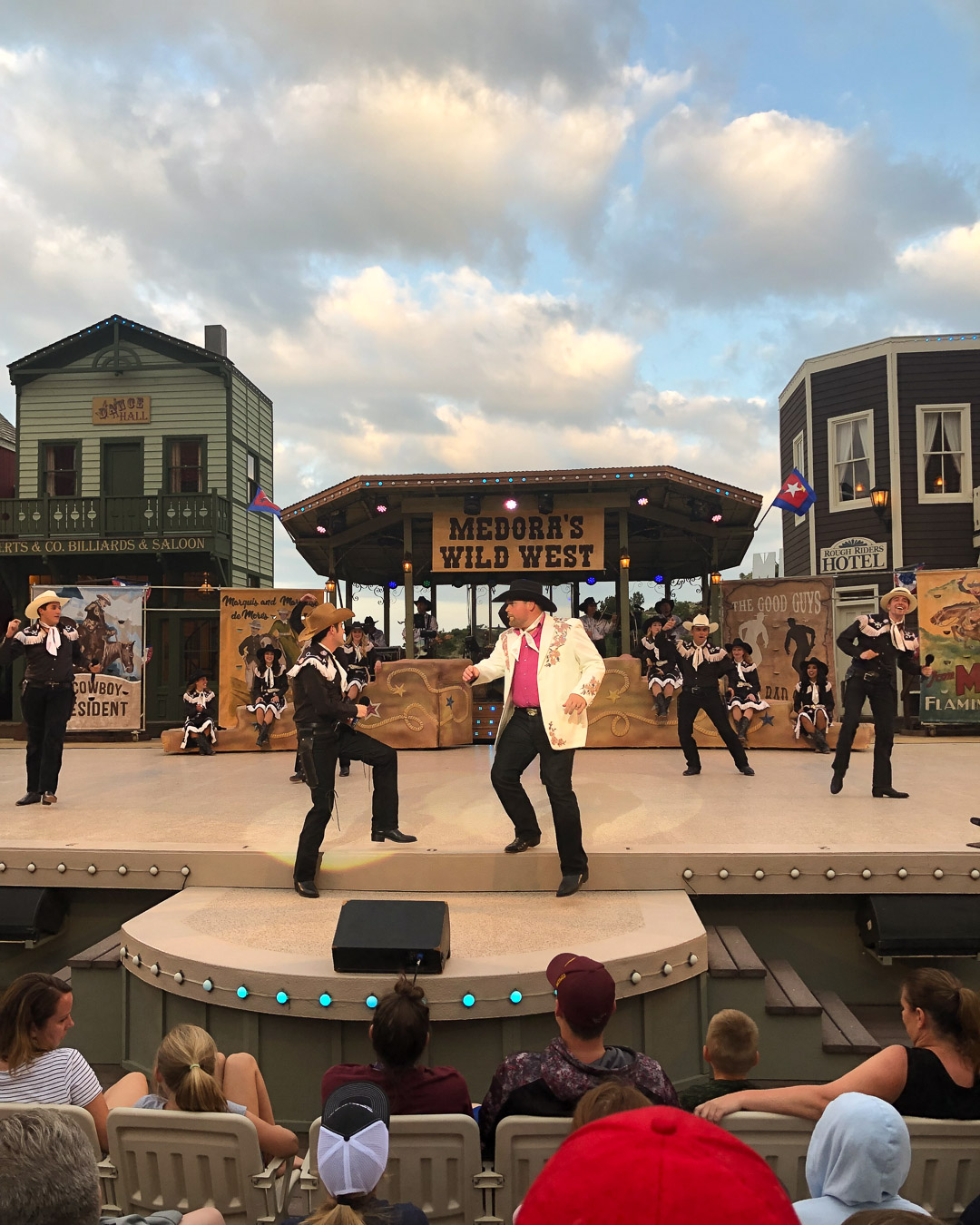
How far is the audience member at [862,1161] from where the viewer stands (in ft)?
6.79

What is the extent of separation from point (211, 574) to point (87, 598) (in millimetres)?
4519

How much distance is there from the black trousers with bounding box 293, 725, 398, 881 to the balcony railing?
43.4 ft

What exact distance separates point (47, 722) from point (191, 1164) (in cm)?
627

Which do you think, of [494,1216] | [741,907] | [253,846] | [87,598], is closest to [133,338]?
[87,598]

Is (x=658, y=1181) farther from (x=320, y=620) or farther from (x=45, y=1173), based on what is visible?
(x=320, y=620)

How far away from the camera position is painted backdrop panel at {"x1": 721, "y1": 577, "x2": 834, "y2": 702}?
13.1 meters

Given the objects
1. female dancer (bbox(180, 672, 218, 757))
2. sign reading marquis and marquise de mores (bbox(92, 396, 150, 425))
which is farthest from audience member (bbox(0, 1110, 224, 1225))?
sign reading marquis and marquise de mores (bbox(92, 396, 150, 425))

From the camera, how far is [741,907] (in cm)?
557

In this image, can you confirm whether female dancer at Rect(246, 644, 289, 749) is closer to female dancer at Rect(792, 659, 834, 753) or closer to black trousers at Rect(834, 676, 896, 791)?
female dancer at Rect(792, 659, 834, 753)

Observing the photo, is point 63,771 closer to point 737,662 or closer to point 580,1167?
point 737,662

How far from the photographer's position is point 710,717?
30.5ft

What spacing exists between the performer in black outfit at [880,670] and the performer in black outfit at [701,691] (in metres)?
1.43

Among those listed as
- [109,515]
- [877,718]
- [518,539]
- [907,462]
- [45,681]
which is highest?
[907,462]

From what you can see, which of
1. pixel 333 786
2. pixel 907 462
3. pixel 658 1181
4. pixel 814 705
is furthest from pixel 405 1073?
pixel 907 462
